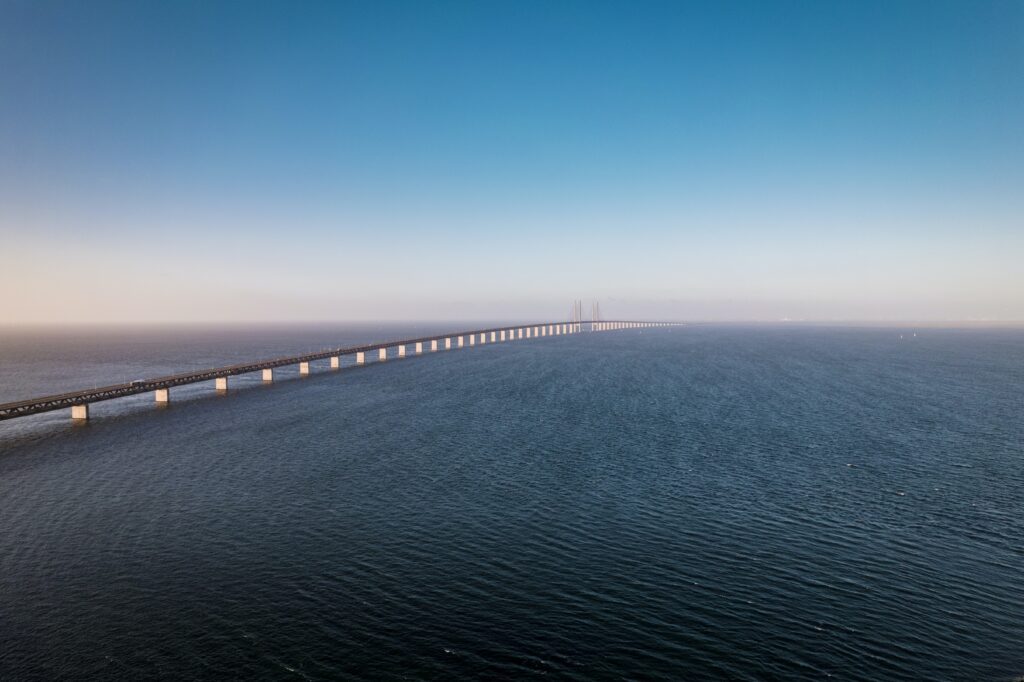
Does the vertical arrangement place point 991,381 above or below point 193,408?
below

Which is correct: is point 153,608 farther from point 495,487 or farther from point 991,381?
point 991,381

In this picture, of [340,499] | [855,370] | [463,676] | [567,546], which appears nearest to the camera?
[463,676]

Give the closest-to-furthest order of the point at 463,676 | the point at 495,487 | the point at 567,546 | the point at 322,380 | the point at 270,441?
the point at 463,676, the point at 567,546, the point at 495,487, the point at 270,441, the point at 322,380

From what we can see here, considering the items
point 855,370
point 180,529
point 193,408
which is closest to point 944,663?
point 180,529

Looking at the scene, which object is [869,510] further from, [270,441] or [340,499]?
[270,441]

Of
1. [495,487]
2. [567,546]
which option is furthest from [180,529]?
[567,546]

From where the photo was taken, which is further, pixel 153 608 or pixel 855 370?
pixel 855 370
